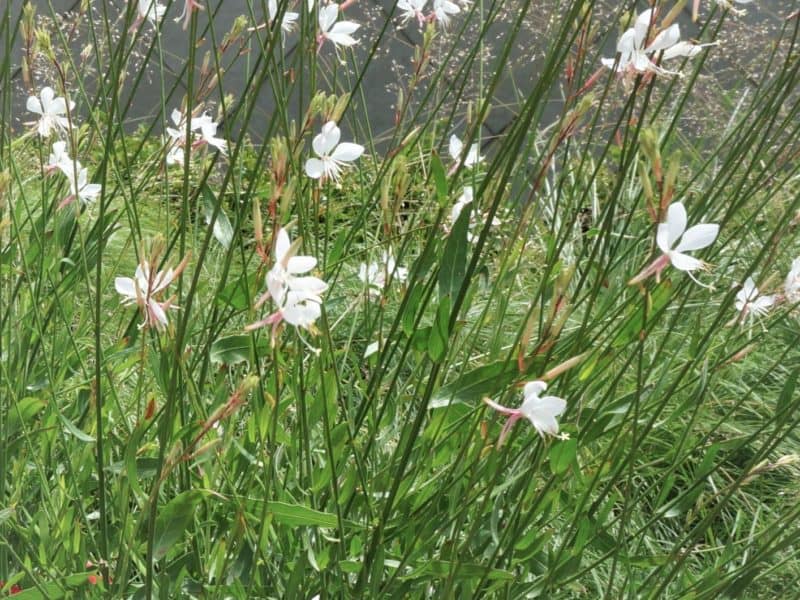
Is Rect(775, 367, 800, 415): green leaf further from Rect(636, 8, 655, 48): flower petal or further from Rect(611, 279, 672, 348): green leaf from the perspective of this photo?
Rect(636, 8, 655, 48): flower petal

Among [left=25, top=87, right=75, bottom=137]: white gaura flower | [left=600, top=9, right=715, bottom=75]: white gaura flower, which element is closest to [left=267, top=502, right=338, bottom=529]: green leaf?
[left=600, top=9, right=715, bottom=75]: white gaura flower

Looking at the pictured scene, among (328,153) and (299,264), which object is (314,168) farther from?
(299,264)

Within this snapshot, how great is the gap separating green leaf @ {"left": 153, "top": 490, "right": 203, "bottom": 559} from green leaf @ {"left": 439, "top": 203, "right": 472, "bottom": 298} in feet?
0.74

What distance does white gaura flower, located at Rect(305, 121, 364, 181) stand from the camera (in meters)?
0.76

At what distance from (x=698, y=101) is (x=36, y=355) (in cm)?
156

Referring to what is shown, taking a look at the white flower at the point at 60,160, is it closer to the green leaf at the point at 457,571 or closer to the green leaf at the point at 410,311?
the green leaf at the point at 410,311

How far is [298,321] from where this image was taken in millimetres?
531

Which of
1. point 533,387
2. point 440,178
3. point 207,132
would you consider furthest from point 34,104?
point 533,387

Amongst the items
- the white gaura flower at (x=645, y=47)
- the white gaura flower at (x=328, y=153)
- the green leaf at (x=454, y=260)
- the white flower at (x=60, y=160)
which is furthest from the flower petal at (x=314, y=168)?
the white flower at (x=60, y=160)

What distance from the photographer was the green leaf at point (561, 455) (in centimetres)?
75

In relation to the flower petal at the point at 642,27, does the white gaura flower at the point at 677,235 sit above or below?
below

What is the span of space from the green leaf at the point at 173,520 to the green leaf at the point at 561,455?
257mm

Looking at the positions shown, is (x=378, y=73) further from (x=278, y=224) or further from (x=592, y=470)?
(x=278, y=224)

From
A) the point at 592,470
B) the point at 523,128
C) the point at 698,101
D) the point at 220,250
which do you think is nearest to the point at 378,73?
the point at 698,101
